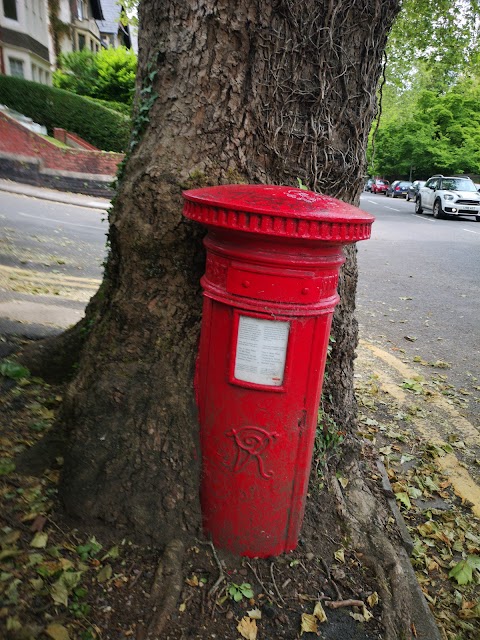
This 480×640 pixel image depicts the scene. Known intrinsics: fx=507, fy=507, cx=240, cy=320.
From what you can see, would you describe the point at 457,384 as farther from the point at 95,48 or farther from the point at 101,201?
the point at 95,48

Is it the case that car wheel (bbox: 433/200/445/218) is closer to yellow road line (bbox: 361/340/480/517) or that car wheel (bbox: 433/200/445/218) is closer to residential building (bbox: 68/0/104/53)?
yellow road line (bbox: 361/340/480/517)

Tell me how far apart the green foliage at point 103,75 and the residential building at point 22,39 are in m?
1.81

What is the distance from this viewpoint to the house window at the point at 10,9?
21431 millimetres

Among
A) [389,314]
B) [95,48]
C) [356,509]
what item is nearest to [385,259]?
[389,314]

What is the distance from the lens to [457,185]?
68.8 feet

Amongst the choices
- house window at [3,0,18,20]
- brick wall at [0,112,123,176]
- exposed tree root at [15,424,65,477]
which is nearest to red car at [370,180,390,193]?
house window at [3,0,18,20]

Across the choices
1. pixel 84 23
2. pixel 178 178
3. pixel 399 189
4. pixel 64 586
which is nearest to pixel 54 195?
pixel 178 178

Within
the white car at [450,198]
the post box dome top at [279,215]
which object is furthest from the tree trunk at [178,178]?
the white car at [450,198]

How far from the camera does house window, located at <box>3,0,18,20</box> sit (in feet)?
70.3

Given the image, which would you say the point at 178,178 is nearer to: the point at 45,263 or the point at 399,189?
the point at 45,263

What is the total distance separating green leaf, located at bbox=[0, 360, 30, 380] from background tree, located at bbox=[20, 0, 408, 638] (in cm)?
102

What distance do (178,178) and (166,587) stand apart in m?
1.69

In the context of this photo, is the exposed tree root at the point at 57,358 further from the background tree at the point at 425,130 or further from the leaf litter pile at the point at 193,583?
the background tree at the point at 425,130

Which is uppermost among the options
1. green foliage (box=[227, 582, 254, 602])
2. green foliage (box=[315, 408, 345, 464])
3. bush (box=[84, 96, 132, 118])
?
bush (box=[84, 96, 132, 118])
